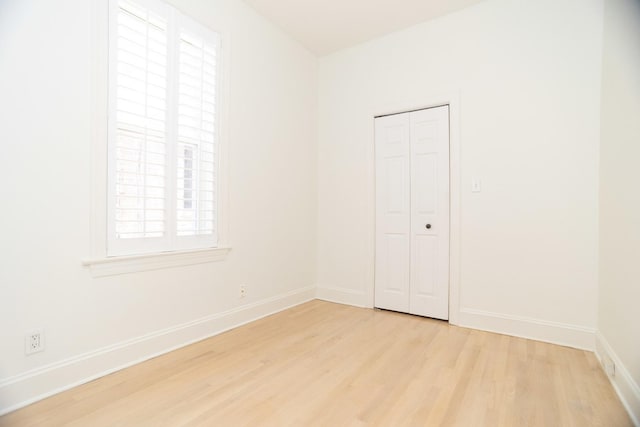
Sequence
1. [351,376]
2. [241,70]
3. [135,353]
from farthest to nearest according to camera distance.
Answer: [241,70], [135,353], [351,376]

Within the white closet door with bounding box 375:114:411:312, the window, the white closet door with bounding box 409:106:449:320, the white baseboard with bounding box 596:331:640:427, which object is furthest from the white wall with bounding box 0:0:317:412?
the white baseboard with bounding box 596:331:640:427

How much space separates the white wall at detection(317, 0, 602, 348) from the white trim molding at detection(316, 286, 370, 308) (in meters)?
1.12

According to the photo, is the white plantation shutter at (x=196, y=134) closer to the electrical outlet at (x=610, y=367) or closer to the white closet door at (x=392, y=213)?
the white closet door at (x=392, y=213)

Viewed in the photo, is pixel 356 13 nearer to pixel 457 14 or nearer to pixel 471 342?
pixel 457 14

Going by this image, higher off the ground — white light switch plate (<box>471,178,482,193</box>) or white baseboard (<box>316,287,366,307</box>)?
white light switch plate (<box>471,178,482,193</box>)

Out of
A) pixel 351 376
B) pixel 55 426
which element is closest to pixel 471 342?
pixel 351 376

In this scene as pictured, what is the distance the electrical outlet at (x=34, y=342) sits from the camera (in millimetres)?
1730

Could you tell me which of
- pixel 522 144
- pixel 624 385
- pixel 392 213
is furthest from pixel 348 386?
pixel 522 144

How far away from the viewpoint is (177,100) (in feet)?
8.08

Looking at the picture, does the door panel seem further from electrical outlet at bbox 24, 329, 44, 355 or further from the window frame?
electrical outlet at bbox 24, 329, 44, 355

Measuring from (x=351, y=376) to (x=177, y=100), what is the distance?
7.83ft

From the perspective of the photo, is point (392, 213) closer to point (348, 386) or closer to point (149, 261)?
point (348, 386)

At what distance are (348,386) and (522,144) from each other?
98.1 inches

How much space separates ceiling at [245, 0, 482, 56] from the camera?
304 cm
